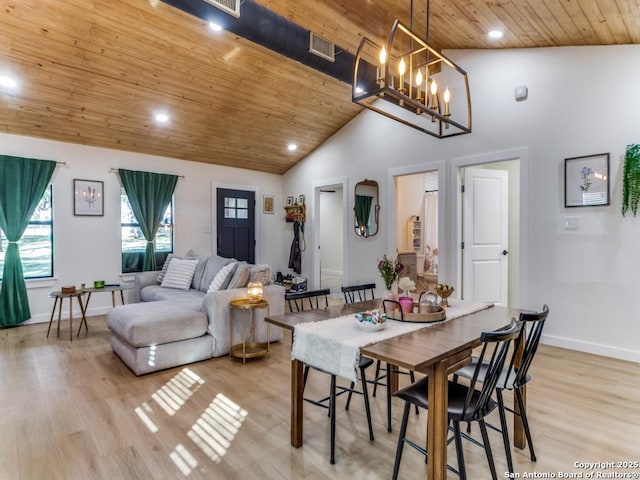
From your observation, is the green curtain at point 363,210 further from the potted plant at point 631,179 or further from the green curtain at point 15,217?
the green curtain at point 15,217

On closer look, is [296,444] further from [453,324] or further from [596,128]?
[596,128]

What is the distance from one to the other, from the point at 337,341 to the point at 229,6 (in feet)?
8.10

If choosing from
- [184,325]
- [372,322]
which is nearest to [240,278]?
[184,325]

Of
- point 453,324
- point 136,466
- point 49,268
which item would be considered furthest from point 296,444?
point 49,268

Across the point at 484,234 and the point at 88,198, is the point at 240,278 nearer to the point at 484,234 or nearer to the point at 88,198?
the point at 88,198

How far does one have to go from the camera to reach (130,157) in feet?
18.3

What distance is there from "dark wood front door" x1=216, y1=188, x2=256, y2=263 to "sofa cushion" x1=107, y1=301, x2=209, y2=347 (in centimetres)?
315

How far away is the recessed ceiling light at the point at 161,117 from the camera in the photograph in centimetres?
478

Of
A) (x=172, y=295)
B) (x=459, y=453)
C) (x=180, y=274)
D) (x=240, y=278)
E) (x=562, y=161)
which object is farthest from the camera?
(x=180, y=274)

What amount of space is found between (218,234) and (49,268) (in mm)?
2528

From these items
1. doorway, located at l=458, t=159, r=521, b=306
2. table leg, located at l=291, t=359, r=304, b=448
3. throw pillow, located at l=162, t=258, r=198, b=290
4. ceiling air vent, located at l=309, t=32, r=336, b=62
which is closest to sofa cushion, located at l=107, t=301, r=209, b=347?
throw pillow, located at l=162, t=258, r=198, b=290

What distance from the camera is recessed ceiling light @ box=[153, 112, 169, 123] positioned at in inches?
188

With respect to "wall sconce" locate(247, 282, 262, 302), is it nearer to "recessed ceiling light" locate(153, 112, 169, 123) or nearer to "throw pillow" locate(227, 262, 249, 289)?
"throw pillow" locate(227, 262, 249, 289)

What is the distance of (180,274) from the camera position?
4.82 meters
